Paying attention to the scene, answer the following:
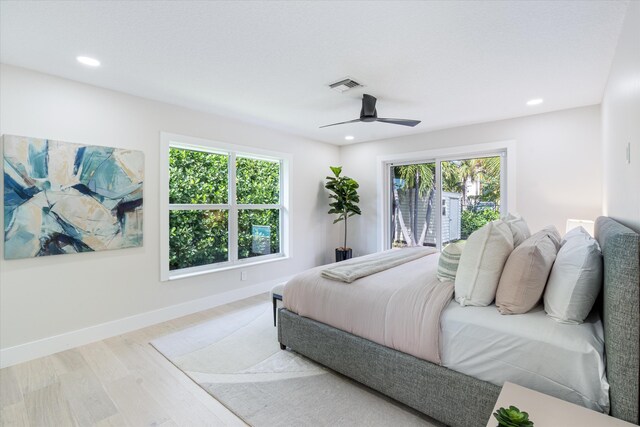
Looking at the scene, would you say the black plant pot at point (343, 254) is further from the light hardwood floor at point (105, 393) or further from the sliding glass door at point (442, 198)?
the light hardwood floor at point (105, 393)

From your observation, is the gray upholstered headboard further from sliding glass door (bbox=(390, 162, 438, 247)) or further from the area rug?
sliding glass door (bbox=(390, 162, 438, 247))

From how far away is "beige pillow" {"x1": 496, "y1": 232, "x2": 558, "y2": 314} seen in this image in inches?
64.0

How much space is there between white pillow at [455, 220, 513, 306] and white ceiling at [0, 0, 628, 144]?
4.39 ft

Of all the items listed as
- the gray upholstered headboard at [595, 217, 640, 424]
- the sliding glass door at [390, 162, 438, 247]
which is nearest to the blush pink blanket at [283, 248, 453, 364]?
the gray upholstered headboard at [595, 217, 640, 424]

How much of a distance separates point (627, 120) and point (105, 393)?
377 centimetres

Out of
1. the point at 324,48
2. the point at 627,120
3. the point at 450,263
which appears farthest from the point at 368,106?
the point at 627,120

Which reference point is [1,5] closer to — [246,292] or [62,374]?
[62,374]

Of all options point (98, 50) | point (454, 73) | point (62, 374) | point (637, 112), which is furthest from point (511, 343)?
point (98, 50)

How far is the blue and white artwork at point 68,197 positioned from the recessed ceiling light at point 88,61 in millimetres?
765

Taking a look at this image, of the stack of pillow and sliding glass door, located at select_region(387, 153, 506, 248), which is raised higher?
sliding glass door, located at select_region(387, 153, 506, 248)

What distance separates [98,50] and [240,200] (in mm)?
2376

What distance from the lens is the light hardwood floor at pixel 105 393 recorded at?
1.88 metres

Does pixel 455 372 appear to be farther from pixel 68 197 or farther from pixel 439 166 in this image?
pixel 439 166

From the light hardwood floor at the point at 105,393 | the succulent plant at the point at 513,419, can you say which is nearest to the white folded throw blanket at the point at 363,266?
the light hardwood floor at the point at 105,393
